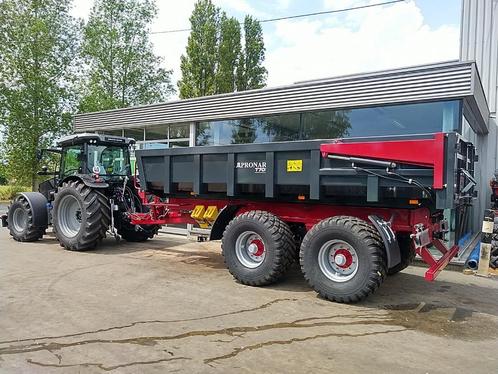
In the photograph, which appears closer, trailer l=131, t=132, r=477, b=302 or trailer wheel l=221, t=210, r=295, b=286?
trailer l=131, t=132, r=477, b=302

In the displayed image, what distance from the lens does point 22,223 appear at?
1027cm

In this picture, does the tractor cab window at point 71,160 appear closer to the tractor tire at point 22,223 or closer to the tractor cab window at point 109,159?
the tractor cab window at point 109,159

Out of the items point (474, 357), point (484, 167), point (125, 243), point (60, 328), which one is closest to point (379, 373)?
point (474, 357)

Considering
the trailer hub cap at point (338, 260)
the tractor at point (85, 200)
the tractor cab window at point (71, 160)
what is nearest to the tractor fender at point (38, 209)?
the tractor at point (85, 200)

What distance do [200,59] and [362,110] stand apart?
66.0 feet

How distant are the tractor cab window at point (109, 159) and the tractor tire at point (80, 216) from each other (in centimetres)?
71

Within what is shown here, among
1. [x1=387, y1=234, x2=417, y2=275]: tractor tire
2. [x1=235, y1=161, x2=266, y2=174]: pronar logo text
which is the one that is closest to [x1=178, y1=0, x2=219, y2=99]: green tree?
[x1=235, y1=161, x2=266, y2=174]: pronar logo text

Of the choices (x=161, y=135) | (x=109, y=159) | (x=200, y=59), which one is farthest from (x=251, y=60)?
(x=109, y=159)

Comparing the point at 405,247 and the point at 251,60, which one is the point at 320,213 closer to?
the point at 405,247

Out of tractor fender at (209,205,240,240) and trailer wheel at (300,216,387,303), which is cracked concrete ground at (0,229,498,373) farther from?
tractor fender at (209,205,240,240)

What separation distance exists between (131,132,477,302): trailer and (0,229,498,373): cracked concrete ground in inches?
18.6

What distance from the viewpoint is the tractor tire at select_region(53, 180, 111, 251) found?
8.70 m

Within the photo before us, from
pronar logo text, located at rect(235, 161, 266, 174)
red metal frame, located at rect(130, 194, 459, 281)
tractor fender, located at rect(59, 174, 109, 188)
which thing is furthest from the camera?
tractor fender, located at rect(59, 174, 109, 188)

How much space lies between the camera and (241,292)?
237 inches
